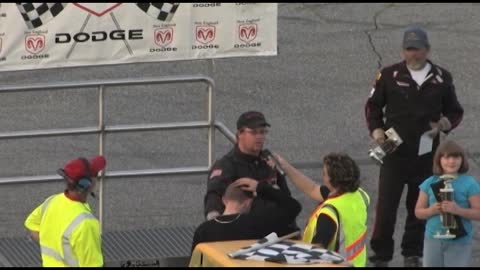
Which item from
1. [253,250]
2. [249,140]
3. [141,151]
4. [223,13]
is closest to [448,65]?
[141,151]

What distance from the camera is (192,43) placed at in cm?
1402

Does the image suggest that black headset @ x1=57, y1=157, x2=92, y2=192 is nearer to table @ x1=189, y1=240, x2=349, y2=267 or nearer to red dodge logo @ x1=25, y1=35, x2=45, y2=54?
table @ x1=189, y1=240, x2=349, y2=267

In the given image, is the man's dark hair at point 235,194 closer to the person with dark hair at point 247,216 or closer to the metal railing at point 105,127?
the person with dark hair at point 247,216

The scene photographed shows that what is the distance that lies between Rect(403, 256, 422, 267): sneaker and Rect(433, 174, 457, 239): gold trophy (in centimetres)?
126

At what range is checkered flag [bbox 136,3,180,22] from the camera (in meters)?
13.9

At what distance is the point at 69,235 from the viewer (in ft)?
36.4

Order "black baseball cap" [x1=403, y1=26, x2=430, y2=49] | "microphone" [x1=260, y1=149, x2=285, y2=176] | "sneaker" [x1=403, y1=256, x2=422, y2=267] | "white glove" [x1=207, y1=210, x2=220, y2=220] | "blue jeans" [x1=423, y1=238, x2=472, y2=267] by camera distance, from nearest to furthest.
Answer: "white glove" [x1=207, y1=210, x2=220, y2=220]
"microphone" [x1=260, y1=149, x2=285, y2=176]
"blue jeans" [x1=423, y1=238, x2=472, y2=267]
"black baseball cap" [x1=403, y1=26, x2=430, y2=49]
"sneaker" [x1=403, y1=256, x2=422, y2=267]

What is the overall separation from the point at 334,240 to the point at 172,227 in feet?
12.3

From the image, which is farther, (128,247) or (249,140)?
(128,247)

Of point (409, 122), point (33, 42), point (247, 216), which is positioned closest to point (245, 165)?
point (247, 216)

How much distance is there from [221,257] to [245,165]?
7.06 ft

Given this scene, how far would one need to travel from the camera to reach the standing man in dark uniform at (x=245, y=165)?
12086mm

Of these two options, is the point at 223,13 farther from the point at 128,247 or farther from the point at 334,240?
the point at 334,240

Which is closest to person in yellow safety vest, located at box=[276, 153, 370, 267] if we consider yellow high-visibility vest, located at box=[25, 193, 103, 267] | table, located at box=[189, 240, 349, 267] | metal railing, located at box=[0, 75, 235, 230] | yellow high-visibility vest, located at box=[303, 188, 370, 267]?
yellow high-visibility vest, located at box=[303, 188, 370, 267]
